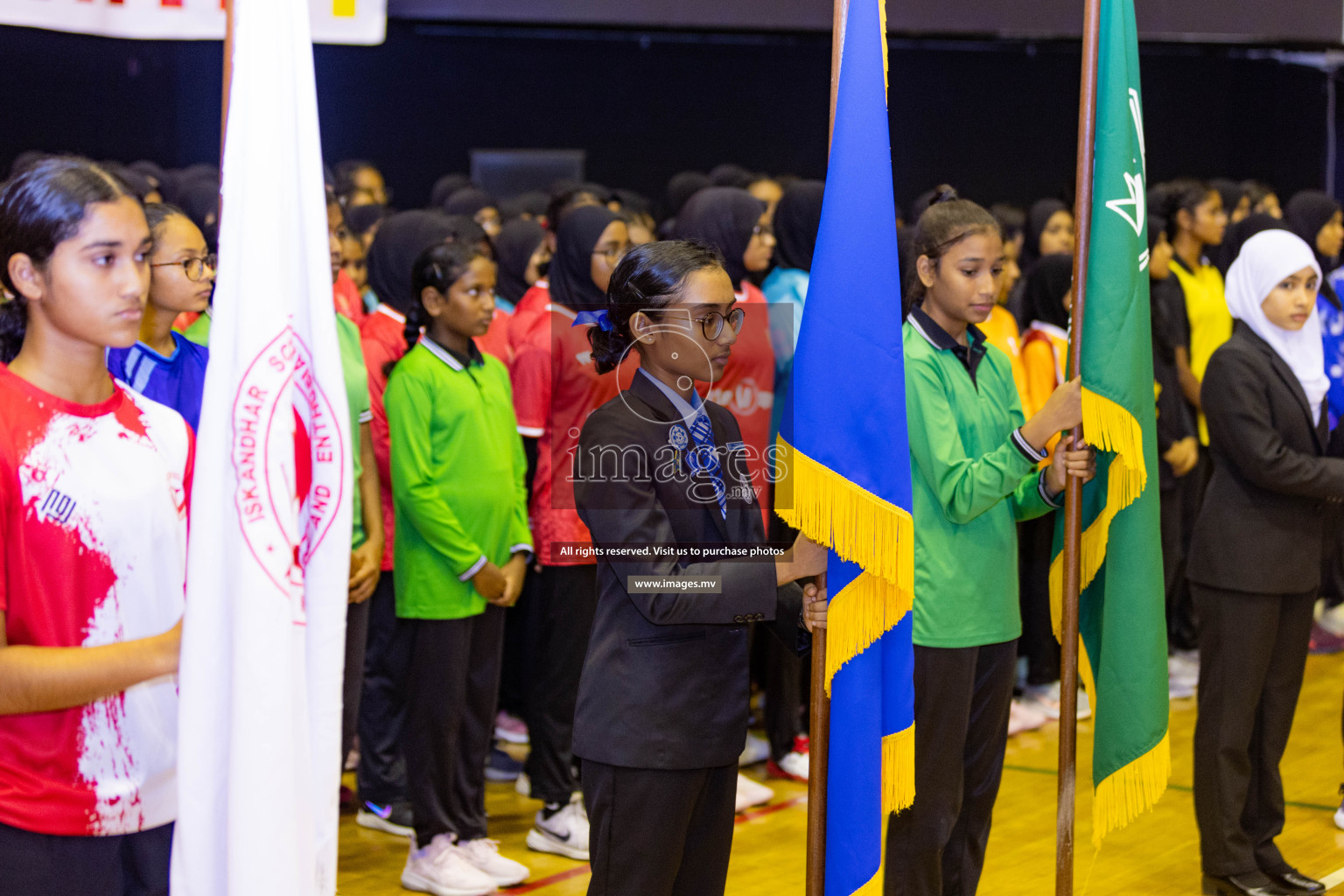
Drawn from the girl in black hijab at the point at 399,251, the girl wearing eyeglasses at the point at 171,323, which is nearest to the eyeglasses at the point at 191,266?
the girl wearing eyeglasses at the point at 171,323

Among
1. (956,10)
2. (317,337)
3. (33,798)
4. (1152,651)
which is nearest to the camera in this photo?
(33,798)

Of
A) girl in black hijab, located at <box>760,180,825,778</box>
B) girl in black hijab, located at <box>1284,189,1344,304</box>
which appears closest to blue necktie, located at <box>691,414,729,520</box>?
girl in black hijab, located at <box>760,180,825,778</box>

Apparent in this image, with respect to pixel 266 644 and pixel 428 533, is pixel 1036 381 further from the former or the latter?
pixel 266 644

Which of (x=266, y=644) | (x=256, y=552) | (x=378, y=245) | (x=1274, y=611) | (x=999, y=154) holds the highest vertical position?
(x=999, y=154)

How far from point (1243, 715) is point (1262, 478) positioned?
0.63 m

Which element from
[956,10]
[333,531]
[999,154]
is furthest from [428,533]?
[999,154]

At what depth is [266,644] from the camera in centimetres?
184

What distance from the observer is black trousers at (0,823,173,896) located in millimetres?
1812

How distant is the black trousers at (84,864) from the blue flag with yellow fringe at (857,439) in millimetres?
1111

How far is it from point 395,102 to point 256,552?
7973mm

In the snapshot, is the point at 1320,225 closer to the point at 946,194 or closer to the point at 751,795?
the point at 946,194

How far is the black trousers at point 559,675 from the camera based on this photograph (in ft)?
13.4

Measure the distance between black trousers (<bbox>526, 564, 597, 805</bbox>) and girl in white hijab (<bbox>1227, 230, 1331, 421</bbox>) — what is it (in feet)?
6.45

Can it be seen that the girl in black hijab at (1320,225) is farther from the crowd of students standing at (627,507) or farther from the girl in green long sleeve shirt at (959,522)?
the girl in green long sleeve shirt at (959,522)
